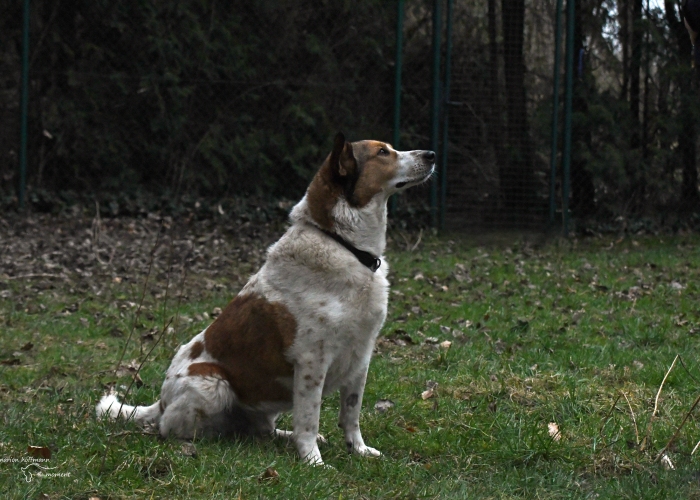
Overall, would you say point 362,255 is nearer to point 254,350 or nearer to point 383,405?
point 254,350

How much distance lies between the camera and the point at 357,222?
4.44m

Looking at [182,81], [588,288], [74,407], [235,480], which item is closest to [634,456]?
[235,480]

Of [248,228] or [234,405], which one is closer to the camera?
[234,405]

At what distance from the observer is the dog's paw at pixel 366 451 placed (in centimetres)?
424

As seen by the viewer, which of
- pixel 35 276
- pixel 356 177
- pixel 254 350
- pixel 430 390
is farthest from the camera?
pixel 35 276

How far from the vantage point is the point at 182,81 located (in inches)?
479

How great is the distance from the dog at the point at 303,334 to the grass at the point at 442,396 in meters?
0.17

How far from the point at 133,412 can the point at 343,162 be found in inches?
62.7

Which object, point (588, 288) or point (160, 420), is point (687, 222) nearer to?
point (588, 288)

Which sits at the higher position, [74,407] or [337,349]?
[337,349]

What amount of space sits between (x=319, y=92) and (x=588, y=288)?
17.2 ft

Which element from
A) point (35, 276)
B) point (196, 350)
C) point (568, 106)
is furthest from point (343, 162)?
point (568, 106)

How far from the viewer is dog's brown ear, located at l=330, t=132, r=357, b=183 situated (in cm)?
442

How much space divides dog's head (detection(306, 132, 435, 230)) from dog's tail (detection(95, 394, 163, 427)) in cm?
126
